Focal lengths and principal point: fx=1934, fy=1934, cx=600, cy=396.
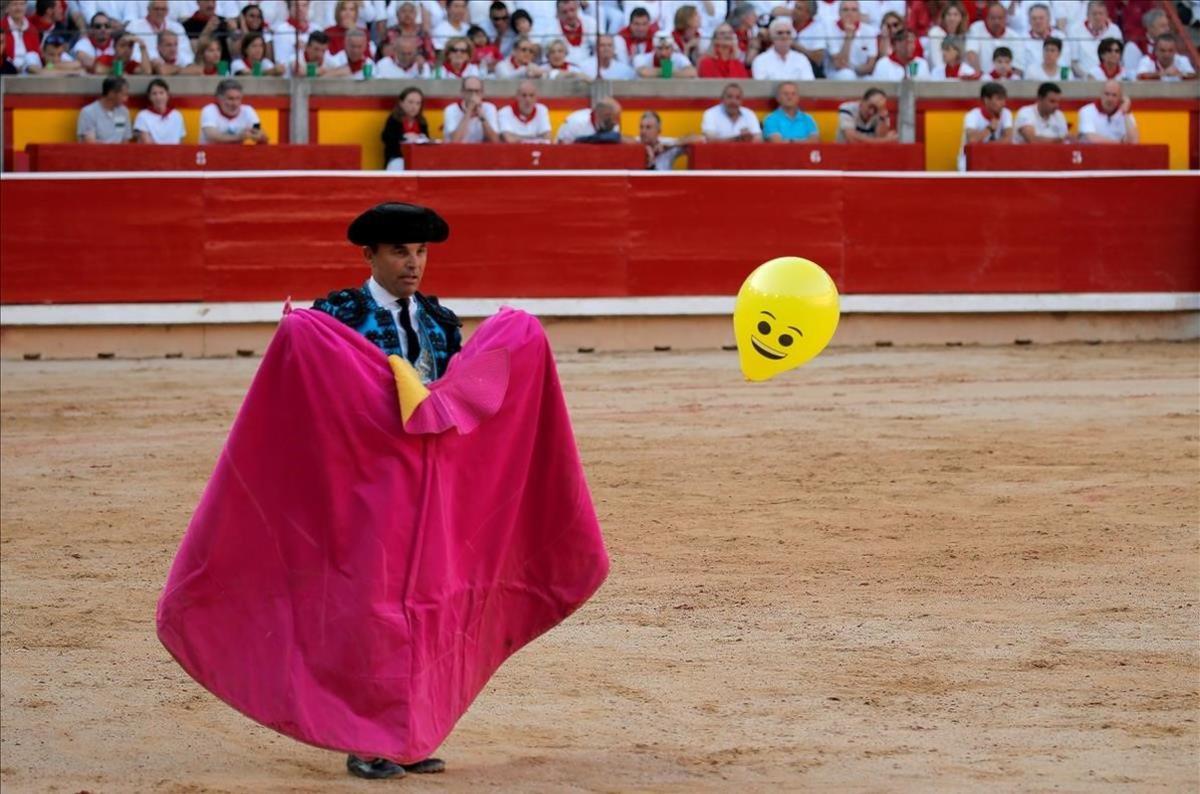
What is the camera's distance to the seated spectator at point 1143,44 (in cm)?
1462

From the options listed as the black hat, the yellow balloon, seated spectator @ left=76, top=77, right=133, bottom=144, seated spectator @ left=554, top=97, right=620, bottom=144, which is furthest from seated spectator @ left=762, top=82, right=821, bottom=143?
the black hat

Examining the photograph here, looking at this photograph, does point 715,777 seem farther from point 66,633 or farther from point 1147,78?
point 1147,78

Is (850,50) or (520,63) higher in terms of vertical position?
(850,50)

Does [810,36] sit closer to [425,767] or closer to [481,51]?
[481,51]

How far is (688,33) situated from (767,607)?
8395 millimetres

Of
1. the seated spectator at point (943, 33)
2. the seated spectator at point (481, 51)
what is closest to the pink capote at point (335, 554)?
the seated spectator at point (481, 51)

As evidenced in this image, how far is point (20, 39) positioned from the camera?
1298 centimetres

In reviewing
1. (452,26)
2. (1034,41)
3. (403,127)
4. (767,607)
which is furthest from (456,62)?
(767,607)

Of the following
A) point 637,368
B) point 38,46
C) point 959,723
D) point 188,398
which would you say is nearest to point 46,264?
point 38,46

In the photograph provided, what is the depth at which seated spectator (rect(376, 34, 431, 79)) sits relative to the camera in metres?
13.2

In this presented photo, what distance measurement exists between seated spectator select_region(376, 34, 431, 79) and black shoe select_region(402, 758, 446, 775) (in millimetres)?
9310

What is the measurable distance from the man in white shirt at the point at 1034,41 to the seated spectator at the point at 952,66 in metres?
0.39

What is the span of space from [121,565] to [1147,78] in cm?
1034

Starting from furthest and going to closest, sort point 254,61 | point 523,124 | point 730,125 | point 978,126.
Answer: point 978,126, point 730,125, point 523,124, point 254,61
